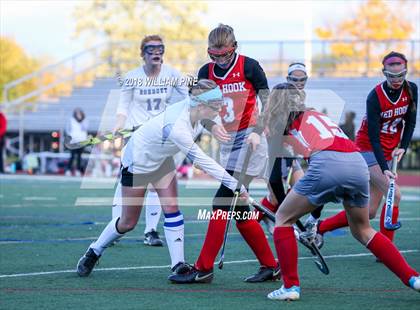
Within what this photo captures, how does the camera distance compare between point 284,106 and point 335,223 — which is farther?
point 335,223

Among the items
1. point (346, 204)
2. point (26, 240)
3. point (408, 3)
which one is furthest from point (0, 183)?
point (408, 3)

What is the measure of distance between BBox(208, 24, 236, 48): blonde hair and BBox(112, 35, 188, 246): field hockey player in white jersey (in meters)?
2.53

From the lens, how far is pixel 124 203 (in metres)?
7.84

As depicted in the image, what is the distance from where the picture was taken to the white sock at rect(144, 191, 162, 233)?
10305 millimetres

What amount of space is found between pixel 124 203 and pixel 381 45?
26.6 m

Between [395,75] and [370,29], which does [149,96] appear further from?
[370,29]

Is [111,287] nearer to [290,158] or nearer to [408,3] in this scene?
[290,158]

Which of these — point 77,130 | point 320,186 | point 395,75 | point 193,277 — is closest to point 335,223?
point 395,75

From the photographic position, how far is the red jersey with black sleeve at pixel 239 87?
779cm

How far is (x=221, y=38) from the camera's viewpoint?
7.51 meters

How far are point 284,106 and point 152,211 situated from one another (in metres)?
3.97

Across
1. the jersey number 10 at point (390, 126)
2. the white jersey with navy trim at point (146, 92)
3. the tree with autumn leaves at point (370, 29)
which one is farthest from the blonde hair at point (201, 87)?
the tree with autumn leaves at point (370, 29)

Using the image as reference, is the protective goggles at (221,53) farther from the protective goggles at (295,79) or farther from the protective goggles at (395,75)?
the protective goggles at (295,79)

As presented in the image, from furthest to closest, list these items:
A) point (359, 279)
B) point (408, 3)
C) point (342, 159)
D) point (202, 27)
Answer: point (202, 27), point (408, 3), point (359, 279), point (342, 159)
